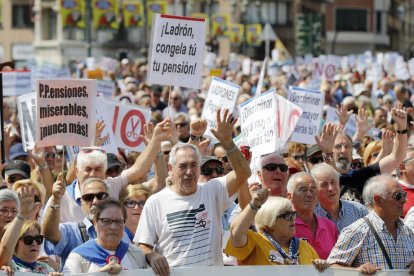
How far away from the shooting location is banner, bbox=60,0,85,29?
216ft

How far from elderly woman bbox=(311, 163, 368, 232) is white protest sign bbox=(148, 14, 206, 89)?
175cm

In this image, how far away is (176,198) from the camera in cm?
878

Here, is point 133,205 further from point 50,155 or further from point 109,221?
point 50,155

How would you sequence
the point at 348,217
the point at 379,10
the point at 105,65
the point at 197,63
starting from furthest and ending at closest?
the point at 379,10
the point at 105,65
the point at 197,63
the point at 348,217

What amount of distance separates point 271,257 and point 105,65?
25163mm

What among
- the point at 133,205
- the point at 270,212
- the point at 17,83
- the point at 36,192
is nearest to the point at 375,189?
the point at 270,212

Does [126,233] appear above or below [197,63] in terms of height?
below

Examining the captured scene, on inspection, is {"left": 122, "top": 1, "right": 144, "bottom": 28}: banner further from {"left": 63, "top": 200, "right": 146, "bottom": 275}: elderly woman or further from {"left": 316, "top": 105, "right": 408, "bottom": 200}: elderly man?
{"left": 63, "top": 200, "right": 146, "bottom": 275}: elderly woman

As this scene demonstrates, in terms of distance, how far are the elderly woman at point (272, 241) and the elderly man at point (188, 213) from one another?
16 centimetres

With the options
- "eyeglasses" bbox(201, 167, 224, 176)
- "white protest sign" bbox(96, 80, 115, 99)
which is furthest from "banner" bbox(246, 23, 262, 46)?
"eyeglasses" bbox(201, 167, 224, 176)

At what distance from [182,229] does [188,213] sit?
12 cm

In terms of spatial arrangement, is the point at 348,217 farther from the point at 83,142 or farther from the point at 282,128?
the point at 282,128

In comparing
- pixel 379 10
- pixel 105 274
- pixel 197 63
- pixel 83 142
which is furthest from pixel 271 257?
pixel 379 10

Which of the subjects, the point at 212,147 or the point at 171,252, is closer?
the point at 171,252
